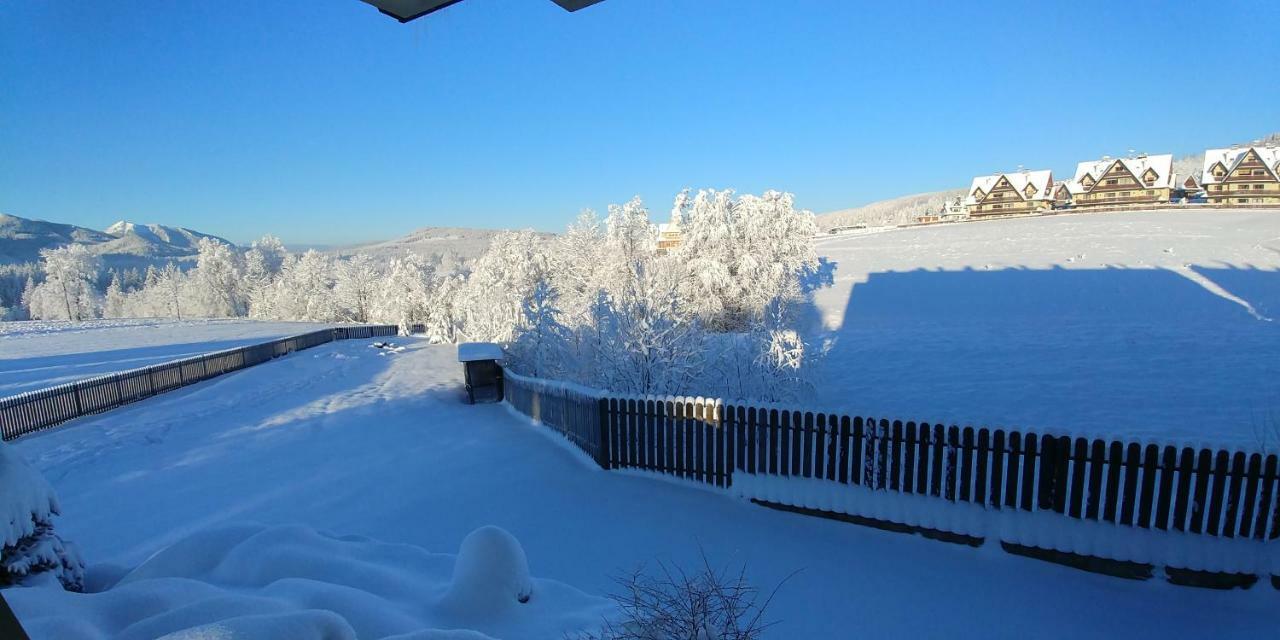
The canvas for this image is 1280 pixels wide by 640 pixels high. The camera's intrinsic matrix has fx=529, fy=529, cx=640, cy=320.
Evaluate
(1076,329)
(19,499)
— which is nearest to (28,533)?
(19,499)

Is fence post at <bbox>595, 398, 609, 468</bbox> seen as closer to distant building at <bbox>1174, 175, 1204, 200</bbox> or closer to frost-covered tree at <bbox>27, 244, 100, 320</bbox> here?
distant building at <bbox>1174, 175, 1204, 200</bbox>

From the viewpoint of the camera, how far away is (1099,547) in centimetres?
469

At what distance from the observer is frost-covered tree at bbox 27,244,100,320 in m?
64.4

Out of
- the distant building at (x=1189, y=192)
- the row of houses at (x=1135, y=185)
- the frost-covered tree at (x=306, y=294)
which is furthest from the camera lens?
the frost-covered tree at (x=306, y=294)

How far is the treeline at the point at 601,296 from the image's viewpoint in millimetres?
14359

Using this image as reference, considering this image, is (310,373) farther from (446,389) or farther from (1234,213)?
(1234,213)

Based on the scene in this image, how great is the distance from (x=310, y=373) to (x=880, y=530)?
69.6ft

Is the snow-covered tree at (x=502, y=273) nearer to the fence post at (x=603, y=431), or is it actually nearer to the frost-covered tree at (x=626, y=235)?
the frost-covered tree at (x=626, y=235)

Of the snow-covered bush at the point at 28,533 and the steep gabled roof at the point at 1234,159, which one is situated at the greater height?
the steep gabled roof at the point at 1234,159

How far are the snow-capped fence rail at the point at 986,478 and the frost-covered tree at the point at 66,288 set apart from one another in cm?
9063

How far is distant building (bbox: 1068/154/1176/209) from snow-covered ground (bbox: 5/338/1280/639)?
74.3 metres

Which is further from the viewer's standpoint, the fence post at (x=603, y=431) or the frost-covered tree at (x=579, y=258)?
the frost-covered tree at (x=579, y=258)

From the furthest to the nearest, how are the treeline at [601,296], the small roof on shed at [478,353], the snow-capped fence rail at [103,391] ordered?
the treeline at [601,296] → the small roof on shed at [478,353] → the snow-capped fence rail at [103,391]

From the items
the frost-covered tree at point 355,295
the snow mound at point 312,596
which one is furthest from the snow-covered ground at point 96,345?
the snow mound at point 312,596
